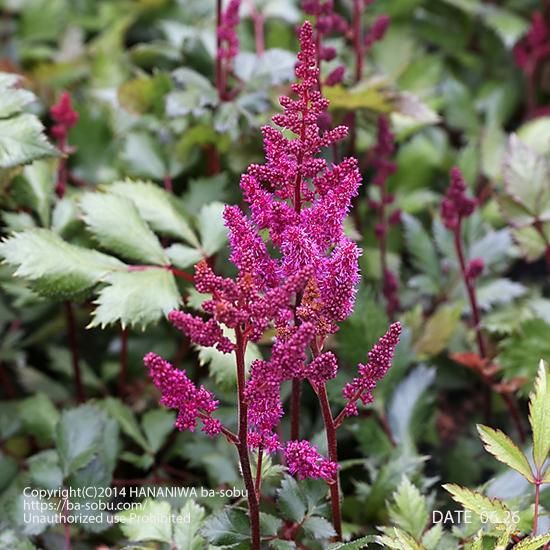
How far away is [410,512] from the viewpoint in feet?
3.71

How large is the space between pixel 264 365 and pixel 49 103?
138cm

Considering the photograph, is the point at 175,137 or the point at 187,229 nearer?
the point at 187,229

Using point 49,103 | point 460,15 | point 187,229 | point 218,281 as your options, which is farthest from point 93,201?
point 460,15

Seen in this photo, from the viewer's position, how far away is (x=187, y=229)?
4.58 feet

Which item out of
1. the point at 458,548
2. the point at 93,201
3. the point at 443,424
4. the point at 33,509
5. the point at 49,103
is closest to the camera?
the point at 458,548

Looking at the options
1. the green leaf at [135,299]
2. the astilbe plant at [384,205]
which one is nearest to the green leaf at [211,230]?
the green leaf at [135,299]

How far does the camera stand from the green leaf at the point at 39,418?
4.82 ft

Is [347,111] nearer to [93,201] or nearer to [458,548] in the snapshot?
[93,201]

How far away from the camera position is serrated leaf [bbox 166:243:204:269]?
4.41ft

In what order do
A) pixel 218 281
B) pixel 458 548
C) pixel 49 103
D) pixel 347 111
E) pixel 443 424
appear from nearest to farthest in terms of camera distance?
1. pixel 218 281
2. pixel 458 548
3. pixel 347 111
4. pixel 443 424
5. pixel 49 103

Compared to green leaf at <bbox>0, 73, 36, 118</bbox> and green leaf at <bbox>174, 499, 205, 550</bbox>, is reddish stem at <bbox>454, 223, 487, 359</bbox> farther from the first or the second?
green leaf at <bbox>0, 73, 36, 118</bbox>

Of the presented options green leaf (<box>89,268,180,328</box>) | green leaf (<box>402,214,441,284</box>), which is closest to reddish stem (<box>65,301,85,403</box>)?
green leaf (<box>89,268,180,328</box>)

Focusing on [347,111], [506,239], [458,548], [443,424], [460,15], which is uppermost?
[460,15]

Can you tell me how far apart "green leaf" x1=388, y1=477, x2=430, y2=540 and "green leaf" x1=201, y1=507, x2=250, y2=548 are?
0.24m
